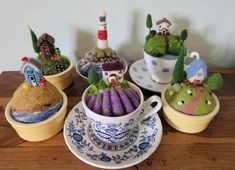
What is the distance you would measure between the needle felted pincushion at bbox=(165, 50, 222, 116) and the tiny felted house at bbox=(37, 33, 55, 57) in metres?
0.27

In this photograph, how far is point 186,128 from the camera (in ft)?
1.55

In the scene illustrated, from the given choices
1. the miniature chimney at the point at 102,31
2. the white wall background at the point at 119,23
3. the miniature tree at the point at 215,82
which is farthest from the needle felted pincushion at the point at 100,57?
the miniature tree at the point at 215,82

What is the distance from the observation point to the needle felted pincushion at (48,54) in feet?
1.73

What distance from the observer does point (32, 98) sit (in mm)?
430

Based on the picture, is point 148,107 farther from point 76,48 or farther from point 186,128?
point 76,48

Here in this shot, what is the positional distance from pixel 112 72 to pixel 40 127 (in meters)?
0.16

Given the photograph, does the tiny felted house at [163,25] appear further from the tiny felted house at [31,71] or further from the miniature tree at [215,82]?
the tiny felted house at [31,71]

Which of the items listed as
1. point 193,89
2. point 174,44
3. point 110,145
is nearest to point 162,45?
point 174,44

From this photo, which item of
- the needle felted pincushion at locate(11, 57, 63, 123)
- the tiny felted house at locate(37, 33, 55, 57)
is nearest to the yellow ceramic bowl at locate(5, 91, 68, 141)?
the needle felted pincushion at locate(11, 57, 63, 123)

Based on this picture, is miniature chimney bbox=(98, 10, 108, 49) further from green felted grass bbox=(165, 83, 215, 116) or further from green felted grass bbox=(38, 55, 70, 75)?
green felted grass bbox=(165, 83, 215, 116)

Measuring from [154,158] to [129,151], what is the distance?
0.15 feet

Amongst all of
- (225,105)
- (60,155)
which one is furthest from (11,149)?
(225,105)

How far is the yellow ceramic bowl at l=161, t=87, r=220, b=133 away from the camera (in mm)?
446

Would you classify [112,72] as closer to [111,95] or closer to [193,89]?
[111,95]
